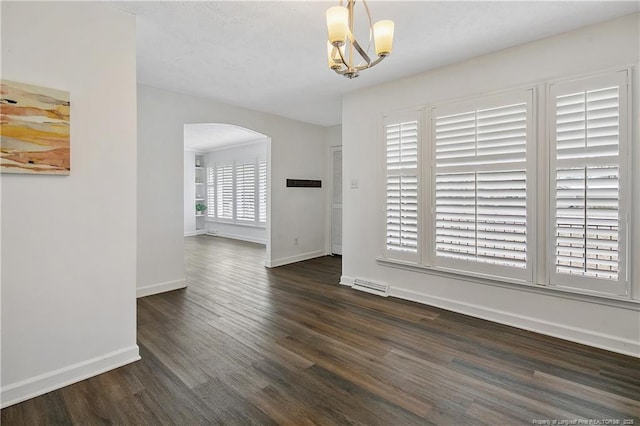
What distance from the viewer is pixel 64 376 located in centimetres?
211

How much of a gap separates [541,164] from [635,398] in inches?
69.7

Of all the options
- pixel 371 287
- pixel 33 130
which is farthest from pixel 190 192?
pixel 33 130

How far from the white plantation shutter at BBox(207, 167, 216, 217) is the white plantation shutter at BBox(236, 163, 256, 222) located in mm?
1233

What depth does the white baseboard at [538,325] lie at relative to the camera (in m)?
2.50

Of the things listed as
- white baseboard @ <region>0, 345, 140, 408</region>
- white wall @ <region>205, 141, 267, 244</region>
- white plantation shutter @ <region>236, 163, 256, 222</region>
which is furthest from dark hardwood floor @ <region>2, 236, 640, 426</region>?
white plantation shutter @ <region>236, 163, 256, 222</region>

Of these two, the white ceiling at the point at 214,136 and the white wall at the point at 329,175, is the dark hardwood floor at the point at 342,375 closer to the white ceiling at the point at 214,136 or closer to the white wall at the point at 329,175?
the white wall at the point at 329,175

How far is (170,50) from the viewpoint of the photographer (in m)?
2.98

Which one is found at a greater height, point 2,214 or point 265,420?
point 2,214

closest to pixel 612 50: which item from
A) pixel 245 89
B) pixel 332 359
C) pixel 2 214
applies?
pixel 332 359

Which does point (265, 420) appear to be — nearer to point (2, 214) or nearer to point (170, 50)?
point (2, 214)

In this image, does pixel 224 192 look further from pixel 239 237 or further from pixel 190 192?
pixel 239 237

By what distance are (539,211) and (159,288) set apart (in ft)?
14.0

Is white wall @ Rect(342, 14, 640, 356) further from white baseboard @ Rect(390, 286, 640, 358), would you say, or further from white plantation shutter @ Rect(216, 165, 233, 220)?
white plantation shutter @ Rect(216, 165, 233, 220)

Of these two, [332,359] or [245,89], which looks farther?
[245,89]
